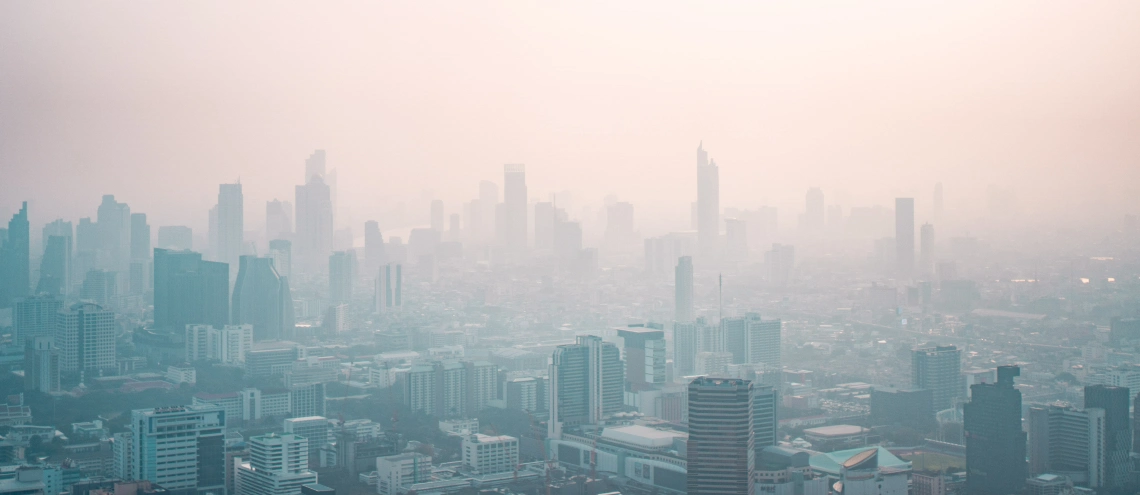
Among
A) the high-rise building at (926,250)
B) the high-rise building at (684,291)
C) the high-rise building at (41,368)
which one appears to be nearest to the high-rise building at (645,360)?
the high-rise building at (684,291)

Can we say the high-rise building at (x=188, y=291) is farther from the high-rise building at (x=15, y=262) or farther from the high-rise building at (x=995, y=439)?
the high-rise building at (x=995, y=439)

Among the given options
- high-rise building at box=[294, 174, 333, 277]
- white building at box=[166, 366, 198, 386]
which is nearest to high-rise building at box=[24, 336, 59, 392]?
white building at box=[166, 366, 198, 386]

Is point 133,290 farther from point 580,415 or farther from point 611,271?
point 580,415

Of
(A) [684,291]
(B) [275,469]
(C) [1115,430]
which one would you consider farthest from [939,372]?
(B) [275,469]

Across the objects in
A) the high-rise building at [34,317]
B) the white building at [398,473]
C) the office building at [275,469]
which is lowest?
the white building at [398,473]

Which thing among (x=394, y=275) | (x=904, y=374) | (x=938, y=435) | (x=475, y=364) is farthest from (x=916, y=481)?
(x=394, y=275)

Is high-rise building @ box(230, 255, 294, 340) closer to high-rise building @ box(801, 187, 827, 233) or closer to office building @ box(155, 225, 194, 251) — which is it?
office building @ box(155, 225, 194, 251)
